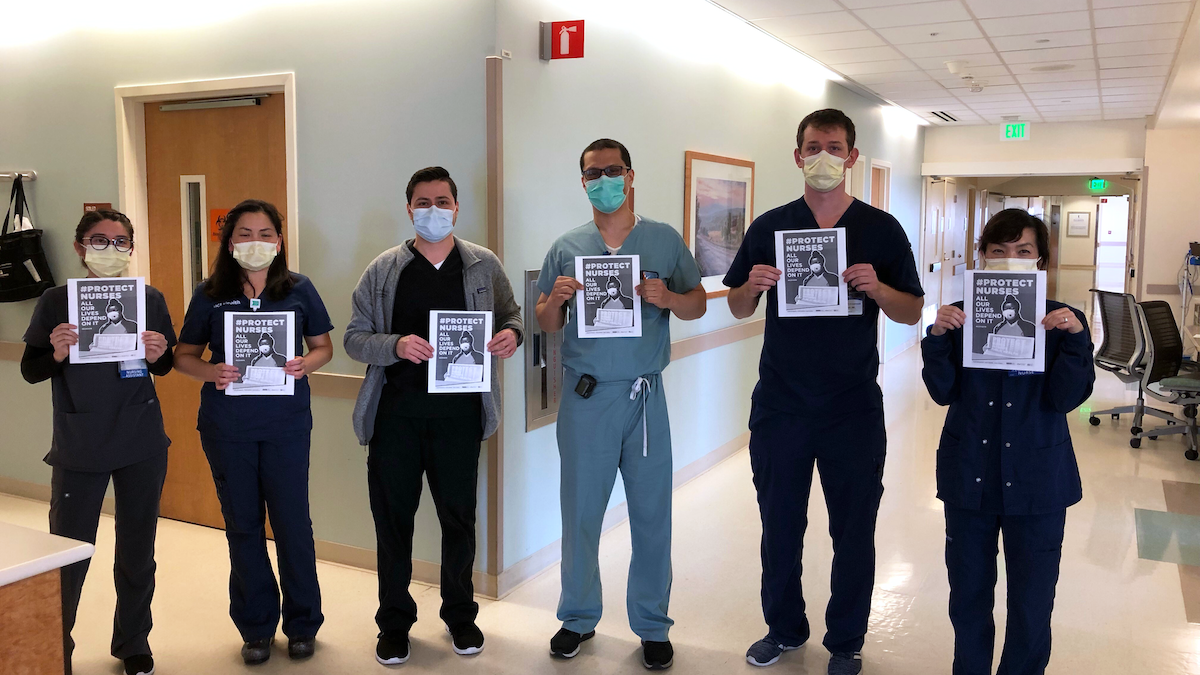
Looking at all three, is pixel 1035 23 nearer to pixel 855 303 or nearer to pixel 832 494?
pixel 855 303

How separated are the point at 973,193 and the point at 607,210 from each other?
1525cm

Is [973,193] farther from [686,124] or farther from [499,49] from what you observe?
[499,49]

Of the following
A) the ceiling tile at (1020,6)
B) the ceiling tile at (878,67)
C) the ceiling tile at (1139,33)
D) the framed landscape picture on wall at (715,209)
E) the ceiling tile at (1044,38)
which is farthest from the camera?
the ceiling tile at (878,67)

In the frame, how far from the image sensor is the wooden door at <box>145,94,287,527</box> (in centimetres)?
411

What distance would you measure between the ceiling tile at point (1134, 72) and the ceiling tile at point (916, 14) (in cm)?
264

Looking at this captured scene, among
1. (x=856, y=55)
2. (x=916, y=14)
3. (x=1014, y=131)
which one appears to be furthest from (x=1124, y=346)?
(x=1014, y=131)

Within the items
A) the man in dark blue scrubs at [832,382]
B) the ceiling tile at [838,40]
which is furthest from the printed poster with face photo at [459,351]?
the ceiling tile at [838,40]

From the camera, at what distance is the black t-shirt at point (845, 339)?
2.80 metres

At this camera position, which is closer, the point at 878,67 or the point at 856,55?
the point at 856,55

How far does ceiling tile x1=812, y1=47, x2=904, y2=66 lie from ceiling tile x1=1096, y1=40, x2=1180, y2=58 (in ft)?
4.63

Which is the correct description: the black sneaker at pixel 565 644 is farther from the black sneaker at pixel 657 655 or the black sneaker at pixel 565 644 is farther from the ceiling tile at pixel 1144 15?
the ceiling tile at pixel 1144 15

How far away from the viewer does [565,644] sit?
3.18m

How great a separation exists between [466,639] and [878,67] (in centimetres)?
599

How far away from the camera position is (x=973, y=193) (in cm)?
1644
